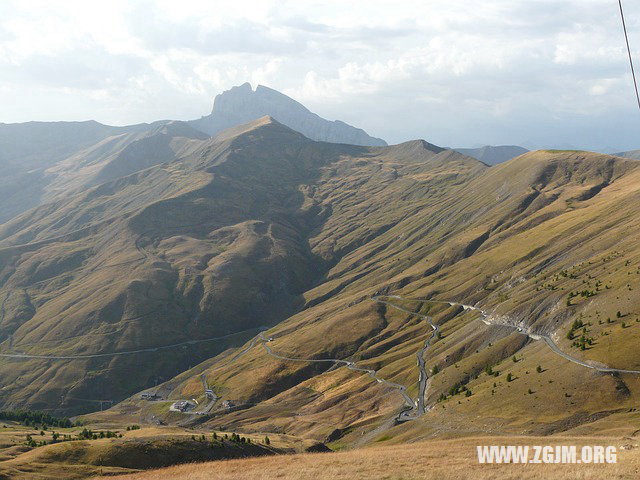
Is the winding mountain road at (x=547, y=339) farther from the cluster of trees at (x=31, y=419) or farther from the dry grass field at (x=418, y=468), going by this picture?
the cluster of trees at (x=31, y=419)

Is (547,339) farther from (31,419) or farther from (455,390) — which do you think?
(31,419)

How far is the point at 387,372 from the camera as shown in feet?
635

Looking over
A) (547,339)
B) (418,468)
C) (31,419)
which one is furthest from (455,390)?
(31,419)

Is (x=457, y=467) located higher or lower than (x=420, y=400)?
higher

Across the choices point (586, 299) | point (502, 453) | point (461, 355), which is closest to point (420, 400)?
point (461, 355)

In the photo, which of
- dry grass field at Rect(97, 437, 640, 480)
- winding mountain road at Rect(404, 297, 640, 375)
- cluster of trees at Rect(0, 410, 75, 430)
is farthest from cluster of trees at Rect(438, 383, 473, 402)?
cluster of trees at Rect(0, 410, 75, 430)

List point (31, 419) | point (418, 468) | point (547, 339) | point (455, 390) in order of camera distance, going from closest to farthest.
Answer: point (418, 468) < point (455, 390) < point (547, 339) < point (31, 419)

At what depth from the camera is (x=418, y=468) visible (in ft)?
177

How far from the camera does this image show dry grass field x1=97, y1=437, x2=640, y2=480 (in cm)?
4506

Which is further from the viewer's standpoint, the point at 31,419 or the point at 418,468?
the point at 31,419

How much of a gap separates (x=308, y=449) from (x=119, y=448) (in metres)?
38.1

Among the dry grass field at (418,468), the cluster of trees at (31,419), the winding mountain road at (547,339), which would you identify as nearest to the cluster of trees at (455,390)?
the winding mountain road at (547,339)

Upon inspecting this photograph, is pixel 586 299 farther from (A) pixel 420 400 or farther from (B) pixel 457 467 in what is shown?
(B) pixel 457 467

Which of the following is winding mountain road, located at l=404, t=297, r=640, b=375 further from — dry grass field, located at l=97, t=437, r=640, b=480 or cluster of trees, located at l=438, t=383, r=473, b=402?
dry grass field, located at l=97, t=437, r=640, b=480
